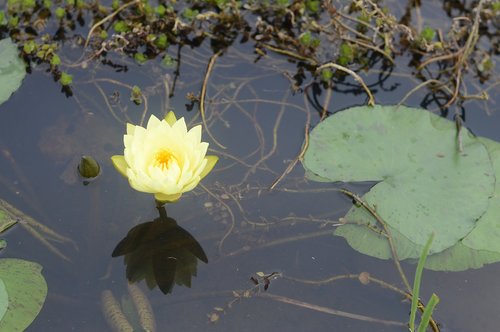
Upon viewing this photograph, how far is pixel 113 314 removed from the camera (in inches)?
103

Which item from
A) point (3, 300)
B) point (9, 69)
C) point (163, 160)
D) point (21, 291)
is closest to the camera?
point (3, 300)

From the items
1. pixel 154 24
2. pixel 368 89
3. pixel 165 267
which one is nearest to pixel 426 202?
pixel 368 89

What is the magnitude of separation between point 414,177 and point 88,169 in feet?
4.86

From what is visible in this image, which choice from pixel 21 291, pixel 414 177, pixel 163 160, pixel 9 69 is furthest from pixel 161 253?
pixel 9 69

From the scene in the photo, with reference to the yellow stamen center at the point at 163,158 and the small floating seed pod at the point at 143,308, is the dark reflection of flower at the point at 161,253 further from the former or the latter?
the yellow stamen center at the point at 163,158

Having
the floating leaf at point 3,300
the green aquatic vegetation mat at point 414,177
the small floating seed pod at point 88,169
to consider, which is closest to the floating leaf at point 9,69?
the small floating seed pod at point 88,169

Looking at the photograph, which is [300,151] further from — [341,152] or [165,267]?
[165,267]

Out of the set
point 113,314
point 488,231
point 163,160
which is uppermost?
point 163,160

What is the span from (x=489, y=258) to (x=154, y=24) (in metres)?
2.22

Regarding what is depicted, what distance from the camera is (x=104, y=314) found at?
2.63 metres

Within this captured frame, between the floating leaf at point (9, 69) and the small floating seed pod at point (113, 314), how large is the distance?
3.92 ft

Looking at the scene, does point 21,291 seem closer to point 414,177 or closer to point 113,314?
point 113,314

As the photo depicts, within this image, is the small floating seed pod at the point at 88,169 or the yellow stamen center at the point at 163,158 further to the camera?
the small floating seed pod at the point at 88,169

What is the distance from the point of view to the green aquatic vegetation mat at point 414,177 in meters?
2.84
